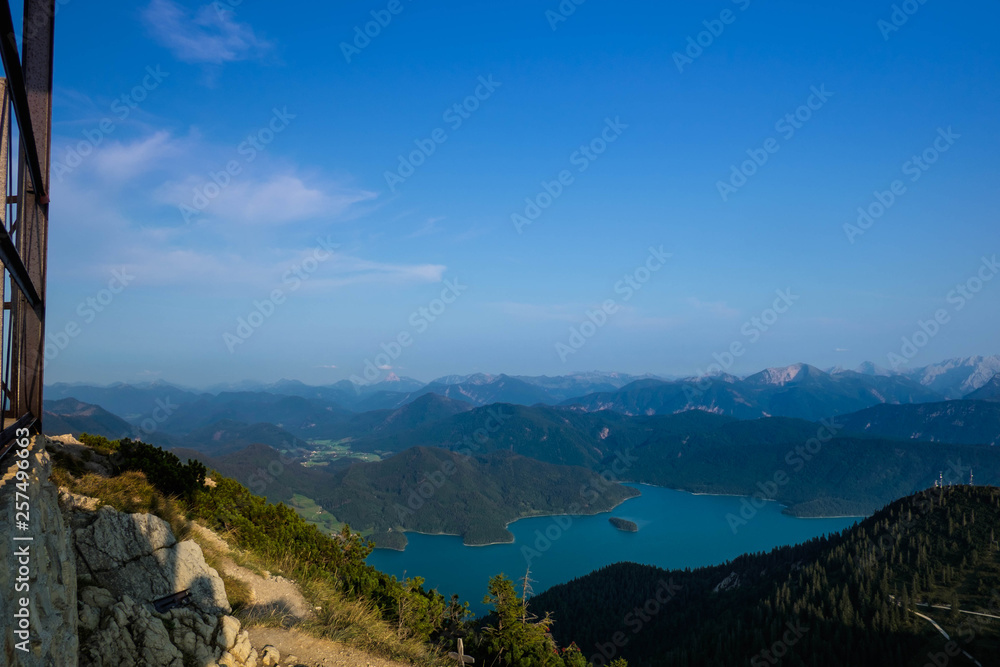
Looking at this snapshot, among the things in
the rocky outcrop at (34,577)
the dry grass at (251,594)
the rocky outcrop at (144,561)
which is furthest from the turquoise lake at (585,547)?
the rocky outcrop at (34,577)

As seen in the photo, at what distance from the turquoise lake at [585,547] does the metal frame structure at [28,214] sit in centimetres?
10599

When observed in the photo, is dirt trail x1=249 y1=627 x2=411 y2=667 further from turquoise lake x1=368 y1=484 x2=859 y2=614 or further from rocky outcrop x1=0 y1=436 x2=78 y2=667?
turquoise lake x1=368 y1=484 x2=859 y2=614

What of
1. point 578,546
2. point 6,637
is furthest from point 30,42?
point 578,546

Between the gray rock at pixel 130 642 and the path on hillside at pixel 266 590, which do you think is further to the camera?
the path on hillside at pixel 266 590

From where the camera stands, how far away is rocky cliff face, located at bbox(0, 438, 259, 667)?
135 inches

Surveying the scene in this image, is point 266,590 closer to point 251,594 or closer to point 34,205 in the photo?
point 251,594

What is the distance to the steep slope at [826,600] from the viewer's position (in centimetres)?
5506

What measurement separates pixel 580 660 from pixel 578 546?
145292mm

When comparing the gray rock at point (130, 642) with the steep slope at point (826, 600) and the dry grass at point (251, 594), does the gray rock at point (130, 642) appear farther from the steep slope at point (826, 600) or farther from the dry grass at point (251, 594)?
the steep slope at point (826, 600)

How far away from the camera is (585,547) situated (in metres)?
149

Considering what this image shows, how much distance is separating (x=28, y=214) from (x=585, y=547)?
161m

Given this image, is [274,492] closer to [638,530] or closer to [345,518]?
[345,518]

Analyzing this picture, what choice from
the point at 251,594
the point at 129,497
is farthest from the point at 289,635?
the point at 129,497

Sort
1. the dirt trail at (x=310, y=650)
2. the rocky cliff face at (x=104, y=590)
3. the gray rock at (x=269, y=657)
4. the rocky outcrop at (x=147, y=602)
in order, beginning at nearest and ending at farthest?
the rocky cliff face at (x=104, y=590), the rocky outcrop at (x=147, y=602), the gray rock at (x=269, y=657), the dirt trail at (x=310, y=650)
